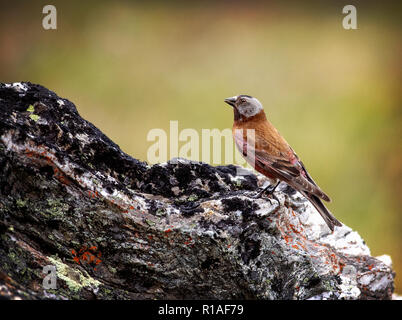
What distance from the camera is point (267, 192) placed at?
638cm

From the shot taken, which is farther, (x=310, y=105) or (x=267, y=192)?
(x=310, y=105)

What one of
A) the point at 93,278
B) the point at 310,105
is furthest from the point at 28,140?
the point at 310,105

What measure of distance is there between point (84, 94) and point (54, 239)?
1274 cm

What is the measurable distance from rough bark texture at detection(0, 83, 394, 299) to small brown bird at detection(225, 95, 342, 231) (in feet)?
2.40

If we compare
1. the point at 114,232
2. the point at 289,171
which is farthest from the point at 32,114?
the point at 289,171

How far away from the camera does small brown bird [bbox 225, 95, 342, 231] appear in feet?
21.6

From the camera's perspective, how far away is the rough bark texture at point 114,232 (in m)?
5.04

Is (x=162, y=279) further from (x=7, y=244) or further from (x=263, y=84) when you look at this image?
(x=263, y=84)

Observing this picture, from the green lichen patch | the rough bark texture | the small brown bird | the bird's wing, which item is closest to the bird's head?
the small brown bird

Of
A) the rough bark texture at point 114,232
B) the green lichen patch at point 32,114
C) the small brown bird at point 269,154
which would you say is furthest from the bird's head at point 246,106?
the green lichen patch at point 32,114

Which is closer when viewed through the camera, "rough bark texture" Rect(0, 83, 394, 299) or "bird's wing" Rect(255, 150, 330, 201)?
"rough bark texture" Rect(0, 83, 394, 299)

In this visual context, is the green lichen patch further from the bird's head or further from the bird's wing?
the bird's head

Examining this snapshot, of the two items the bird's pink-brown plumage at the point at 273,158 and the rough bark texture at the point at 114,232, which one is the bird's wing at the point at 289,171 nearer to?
the bird's pink-brown plumage at the point at 273,158

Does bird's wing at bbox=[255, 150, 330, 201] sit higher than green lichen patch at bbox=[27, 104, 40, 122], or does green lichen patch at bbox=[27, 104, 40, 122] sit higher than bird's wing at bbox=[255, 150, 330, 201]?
green lichen patch at bbox=[27, 104, 40, 122]
